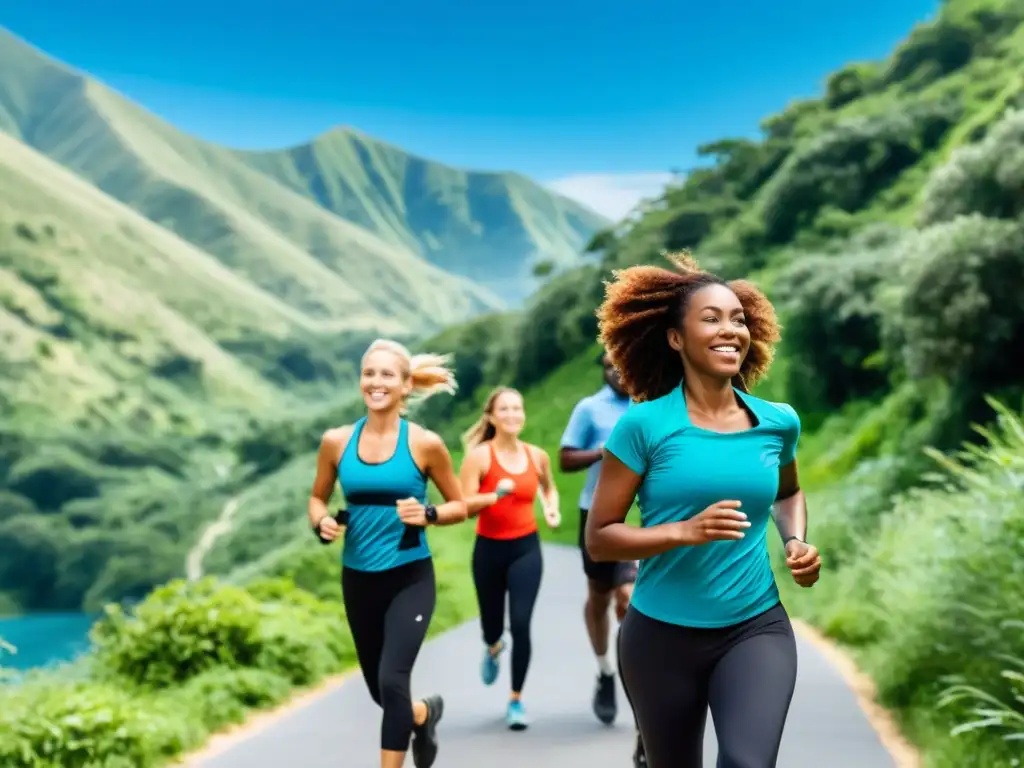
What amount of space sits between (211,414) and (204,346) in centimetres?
2935

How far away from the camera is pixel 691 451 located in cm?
322

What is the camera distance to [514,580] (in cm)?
682

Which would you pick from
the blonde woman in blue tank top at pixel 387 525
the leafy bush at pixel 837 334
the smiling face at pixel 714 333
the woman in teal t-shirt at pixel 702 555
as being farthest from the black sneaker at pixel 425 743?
the leafy bush at pixel 837 334

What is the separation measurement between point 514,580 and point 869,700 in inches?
119

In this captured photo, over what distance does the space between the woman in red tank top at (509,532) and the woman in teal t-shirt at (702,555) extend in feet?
11.2

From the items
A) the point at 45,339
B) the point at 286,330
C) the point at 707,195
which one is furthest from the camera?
the point at 286,330

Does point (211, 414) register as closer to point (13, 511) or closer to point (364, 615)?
point (13, 511)

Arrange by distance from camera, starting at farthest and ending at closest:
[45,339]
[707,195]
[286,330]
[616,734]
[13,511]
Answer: [286,330]
[45,339]
[13,511]
[707,195]
[616,734]

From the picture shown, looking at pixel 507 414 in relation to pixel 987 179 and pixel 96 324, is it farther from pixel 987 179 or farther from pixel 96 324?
pixel 96 324

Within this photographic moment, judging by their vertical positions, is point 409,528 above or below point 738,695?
above

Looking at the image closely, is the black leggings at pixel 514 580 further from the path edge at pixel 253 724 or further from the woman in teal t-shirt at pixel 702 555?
the woman in teal t-shirt at pixel 702 555

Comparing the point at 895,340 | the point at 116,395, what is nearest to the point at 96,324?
the point at 116,395

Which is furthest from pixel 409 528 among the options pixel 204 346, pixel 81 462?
pixel 204 346

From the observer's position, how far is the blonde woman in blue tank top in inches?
197
